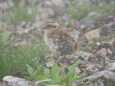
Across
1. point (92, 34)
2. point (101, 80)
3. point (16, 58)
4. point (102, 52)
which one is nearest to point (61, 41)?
point (102, 52)

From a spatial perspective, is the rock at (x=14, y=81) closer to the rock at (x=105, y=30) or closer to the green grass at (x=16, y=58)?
the green grass at (x=16, y=58)

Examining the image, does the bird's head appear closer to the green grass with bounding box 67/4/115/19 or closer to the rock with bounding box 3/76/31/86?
the rock with bounding box 3/76/31/86

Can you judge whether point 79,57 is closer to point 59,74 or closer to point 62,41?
point 62,41

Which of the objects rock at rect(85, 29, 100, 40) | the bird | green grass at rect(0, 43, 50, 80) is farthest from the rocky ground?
green grass at rect(0, 43, 50, 80)

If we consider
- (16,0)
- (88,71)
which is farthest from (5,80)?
(16,0)

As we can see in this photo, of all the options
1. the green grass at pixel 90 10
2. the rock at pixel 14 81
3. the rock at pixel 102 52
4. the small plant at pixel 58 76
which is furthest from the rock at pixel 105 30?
the rock at pixel 14 81

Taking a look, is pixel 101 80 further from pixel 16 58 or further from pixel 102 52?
pixel 102 52

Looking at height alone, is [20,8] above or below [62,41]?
above
